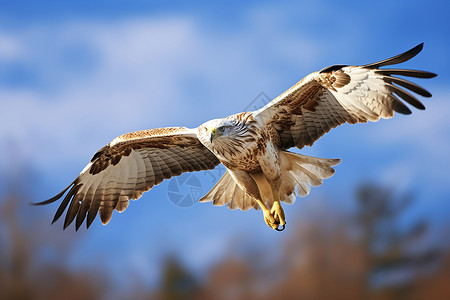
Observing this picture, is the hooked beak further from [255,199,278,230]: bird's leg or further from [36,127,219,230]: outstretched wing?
[36,127,219,230]: outstretched wing

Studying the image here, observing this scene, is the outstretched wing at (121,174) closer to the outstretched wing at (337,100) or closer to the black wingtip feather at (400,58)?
the outstretched wing at (337,100)

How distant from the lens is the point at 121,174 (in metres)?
8.43

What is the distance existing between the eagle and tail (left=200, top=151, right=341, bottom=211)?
0.01m

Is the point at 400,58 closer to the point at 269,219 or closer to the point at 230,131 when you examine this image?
the point at 230,131

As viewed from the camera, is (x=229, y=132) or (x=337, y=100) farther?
(x=337, y=100)

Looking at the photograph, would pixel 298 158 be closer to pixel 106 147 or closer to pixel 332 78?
pixel 332 78

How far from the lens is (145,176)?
331 inches

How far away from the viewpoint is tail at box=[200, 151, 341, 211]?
302 inches

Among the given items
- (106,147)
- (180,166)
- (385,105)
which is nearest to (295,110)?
(385,105)

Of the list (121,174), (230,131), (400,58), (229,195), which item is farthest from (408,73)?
(121,174)

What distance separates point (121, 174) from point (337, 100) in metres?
3.16

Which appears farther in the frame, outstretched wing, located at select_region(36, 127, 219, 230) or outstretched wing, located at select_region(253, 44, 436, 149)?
outstretched wing, located at select_region(36, 127, 219, 230)

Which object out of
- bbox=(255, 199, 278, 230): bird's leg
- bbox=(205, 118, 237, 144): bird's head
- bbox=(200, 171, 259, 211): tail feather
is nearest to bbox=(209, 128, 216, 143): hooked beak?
bbox=(205, 118, 237, 144): bird's head

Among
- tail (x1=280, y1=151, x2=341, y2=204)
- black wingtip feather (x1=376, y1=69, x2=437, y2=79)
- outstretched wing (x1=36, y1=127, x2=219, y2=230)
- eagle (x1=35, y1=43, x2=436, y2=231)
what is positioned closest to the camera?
black wingtip feather (x1=376, y1=69, x2=437, y2=79)
